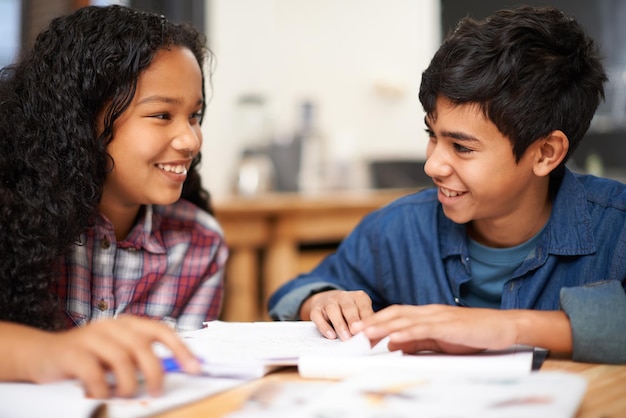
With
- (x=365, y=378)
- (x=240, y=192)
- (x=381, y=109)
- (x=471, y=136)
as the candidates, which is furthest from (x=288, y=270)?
(x=365, y=378)

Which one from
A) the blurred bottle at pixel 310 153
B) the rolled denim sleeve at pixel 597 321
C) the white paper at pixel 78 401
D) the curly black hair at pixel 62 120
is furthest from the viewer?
the blurred bottle at pixel 310 153

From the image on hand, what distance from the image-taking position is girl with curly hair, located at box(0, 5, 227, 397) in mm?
1128

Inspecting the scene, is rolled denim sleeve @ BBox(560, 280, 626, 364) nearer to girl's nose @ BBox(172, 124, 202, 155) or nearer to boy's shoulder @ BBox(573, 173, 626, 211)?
boy's shoulder @ BBox(573, 173, 626, 211)

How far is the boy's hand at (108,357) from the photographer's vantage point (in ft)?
2.29

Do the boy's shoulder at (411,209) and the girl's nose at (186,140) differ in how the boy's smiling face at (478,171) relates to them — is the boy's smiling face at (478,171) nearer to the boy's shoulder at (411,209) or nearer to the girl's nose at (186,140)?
the boy's shoulder at (411,209)

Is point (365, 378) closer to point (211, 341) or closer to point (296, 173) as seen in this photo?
point (211, 341)

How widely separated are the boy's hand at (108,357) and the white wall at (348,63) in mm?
2959

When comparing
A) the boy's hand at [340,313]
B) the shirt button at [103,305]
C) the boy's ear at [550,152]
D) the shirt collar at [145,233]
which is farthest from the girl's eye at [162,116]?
the boy's ear at [550,152]

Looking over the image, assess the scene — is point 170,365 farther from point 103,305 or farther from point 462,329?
point 103,305

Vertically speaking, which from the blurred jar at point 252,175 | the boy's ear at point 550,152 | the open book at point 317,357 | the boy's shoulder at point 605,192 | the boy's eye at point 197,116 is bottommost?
the blurred jar at point 252,175

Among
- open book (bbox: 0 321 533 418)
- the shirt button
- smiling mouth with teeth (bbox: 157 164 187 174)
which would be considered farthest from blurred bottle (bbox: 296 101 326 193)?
open book (bbox: 0 321 533 418)

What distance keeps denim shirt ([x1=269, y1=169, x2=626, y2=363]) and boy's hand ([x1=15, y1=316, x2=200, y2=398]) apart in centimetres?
57

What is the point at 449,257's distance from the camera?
4.41 feet

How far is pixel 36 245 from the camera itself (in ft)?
3.64
